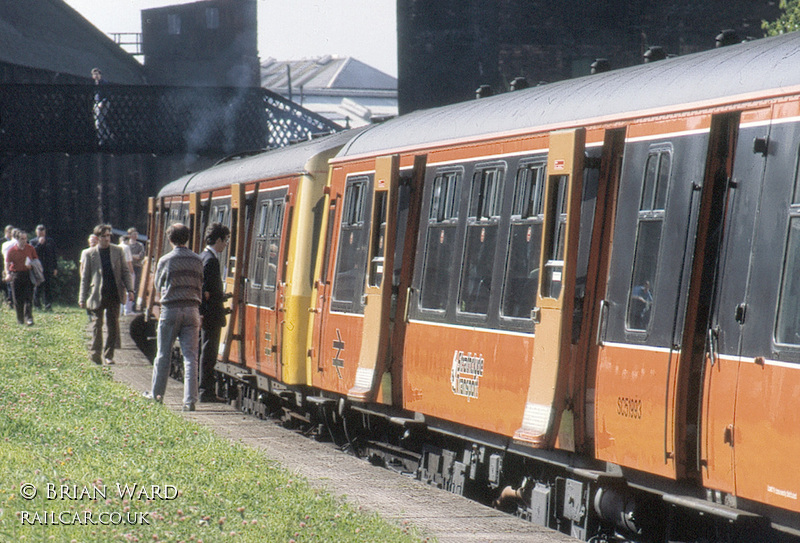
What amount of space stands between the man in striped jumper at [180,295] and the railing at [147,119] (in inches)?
988

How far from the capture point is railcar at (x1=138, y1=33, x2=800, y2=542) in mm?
6426

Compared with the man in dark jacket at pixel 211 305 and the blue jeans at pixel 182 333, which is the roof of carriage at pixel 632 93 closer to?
the blue jeans at pixel 182 333

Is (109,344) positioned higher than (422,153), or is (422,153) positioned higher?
(422,153)

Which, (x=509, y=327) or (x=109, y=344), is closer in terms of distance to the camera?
(x=509, y=327)

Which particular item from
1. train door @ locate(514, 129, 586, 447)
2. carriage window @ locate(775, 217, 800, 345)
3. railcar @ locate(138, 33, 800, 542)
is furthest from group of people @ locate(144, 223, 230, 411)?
carriage window @ locate(775, 217, 800, 345)

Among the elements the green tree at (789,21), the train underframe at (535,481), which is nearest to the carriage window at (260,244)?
the train underframe at (535,481)

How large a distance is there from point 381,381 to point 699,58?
4138 millimetres

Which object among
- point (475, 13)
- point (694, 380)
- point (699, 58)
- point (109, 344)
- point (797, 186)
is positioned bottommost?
point (109, 344)

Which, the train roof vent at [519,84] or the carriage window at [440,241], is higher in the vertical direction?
the train roof vent at [519,84]

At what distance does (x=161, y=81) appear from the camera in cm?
6962

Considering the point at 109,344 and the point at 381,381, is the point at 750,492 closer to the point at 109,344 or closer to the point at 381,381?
the point at 381,381

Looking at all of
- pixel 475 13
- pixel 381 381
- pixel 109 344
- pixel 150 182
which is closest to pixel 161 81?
pixel 150 182

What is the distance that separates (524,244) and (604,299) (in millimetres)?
1125

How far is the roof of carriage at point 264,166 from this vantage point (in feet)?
44.8
